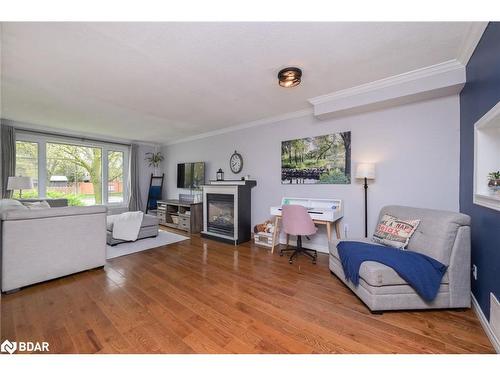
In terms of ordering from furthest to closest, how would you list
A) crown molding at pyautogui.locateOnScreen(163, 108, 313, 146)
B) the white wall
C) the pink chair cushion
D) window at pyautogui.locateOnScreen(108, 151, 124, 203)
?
window at pyautogui.locateOnScreen(108, 151, 124, 203) < crown molding at pyautogui.locateOnScreen(163, 108, 313, 146) < the pink chair cushion < the white wall

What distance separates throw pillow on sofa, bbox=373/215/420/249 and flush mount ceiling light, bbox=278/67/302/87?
1.93m

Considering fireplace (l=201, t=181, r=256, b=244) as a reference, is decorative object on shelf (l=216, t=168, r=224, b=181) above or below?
above

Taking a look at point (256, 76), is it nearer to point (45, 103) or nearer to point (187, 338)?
point (187, 338)

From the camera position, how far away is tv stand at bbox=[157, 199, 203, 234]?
15.2 feet

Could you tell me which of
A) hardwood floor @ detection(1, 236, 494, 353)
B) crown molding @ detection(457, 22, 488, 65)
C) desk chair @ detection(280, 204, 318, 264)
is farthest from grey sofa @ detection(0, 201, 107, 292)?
crown molding @ detection(457, 22, 488, 65)

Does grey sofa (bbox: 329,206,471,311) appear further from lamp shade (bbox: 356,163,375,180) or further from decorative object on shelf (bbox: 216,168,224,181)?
decorative object on shelf (bbox: 216,168,224,181)

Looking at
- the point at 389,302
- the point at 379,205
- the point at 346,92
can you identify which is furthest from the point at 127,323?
the point at 346,92

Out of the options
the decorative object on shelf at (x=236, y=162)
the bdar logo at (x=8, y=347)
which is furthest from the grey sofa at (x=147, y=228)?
the bdar logo at (x=8, y=347)

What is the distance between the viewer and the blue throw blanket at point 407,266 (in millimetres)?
1697

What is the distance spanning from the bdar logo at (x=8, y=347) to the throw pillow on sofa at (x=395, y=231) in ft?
10.6

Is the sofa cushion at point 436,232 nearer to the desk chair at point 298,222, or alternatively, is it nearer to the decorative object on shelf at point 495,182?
the decorative object on shelf at point 495,182

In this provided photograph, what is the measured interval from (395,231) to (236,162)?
10.2 ft

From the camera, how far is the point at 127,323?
5.28ft

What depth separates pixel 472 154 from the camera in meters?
1.93
